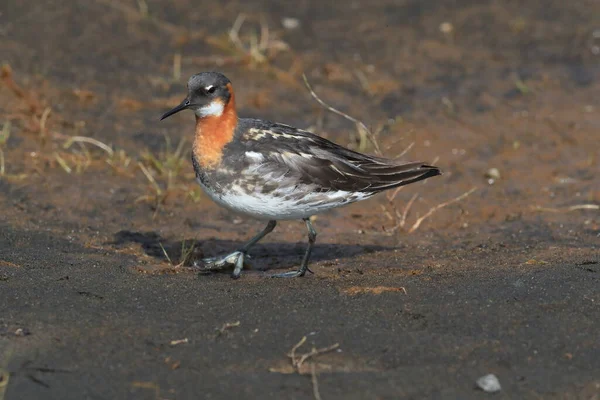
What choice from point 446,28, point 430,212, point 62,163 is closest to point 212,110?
point 430,212

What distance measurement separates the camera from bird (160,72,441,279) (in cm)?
682

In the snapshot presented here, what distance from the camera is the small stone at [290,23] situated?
41.4 ft

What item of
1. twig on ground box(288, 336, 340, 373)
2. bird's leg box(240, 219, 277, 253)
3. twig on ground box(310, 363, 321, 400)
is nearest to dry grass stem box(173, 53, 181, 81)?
bird's leg box(240, 219, 277, 253)

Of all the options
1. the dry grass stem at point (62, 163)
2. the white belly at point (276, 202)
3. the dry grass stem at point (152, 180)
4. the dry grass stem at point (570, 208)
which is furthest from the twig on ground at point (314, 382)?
the dry grass stem at point (62, 163)

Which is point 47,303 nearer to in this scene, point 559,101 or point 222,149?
point 222,149

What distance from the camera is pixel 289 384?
4.78 m

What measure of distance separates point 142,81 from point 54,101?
1.14m

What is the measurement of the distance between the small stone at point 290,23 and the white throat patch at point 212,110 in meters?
5.76

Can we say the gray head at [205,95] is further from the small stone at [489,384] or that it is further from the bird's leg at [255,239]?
the small stone at [489,384]

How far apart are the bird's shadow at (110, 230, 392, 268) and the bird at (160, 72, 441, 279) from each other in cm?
43

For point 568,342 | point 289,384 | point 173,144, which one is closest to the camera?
point 289,384

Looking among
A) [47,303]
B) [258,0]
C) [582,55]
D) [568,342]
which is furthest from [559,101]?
[47,303]

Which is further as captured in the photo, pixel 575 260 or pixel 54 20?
pixel 54 20

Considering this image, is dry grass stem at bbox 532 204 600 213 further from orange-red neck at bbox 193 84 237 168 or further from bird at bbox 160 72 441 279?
orange-red neck at bbox 193 84 237 168
